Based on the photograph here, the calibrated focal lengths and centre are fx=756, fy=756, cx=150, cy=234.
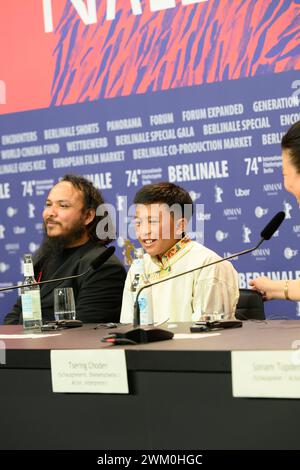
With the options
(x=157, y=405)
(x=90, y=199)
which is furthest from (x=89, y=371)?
(x=90, y=199)

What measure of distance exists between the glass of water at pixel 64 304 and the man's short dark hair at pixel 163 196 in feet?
1.98

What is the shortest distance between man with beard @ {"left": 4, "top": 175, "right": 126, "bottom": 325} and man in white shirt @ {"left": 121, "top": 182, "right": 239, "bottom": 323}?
0.25 metres

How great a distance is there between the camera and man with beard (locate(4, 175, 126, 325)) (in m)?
A: 3.50

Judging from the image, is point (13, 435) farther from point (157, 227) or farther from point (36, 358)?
point (157, 227)

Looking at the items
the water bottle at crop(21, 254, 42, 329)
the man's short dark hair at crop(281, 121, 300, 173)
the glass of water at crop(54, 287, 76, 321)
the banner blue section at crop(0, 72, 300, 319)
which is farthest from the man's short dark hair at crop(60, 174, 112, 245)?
the man's short dark hair at crop(281, 121, 300, 173)

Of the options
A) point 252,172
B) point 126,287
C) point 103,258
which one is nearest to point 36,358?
point 103,258

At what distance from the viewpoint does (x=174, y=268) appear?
319 cm

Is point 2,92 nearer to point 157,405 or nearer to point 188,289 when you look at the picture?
point 188,289

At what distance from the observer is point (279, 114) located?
4164mm

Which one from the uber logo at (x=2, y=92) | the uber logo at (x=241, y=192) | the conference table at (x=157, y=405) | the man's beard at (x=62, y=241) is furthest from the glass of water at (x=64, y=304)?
the uber logo at (x=2, y=92)

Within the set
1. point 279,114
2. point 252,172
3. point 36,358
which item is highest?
point 279,114

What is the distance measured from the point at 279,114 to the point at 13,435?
267cm

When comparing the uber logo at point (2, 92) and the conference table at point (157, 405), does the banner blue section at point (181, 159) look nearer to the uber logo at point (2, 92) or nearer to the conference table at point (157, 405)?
the uber logo at point (2, 92)
